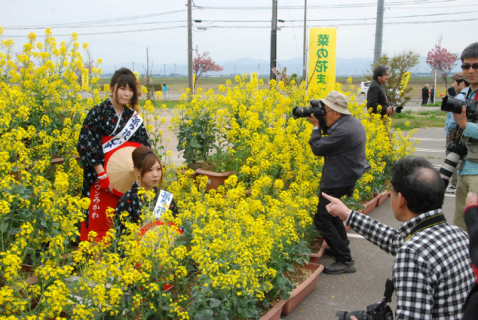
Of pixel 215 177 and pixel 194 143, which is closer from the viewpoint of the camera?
pixel 215 177

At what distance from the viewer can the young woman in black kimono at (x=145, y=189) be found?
3.19 metres

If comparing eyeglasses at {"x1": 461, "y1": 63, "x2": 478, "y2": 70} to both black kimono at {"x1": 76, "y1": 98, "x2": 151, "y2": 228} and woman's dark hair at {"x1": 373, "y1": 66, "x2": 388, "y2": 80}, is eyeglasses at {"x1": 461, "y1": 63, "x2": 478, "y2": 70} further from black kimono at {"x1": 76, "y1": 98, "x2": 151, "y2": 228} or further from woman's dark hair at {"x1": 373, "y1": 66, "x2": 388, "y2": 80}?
woman's dark hair at {"x1": 373, "y1": 66, "x2": 388, "y2": 80}

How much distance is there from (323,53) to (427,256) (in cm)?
1257

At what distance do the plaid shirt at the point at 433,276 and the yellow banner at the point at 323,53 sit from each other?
11.9 m

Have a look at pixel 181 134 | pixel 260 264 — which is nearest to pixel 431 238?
pixel 260 264

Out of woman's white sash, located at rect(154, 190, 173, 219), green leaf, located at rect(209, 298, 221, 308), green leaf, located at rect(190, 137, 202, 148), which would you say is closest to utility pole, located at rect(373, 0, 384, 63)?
green leaf, located at rect(190, 137, 202, 148)

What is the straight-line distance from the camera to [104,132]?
12.8 ft

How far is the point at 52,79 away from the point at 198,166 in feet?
7.46

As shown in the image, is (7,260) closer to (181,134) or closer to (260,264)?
(260,264)

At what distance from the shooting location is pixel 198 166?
20.0ft

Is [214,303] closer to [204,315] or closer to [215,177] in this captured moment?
[204,315]

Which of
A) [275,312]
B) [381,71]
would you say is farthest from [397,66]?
[275,312]

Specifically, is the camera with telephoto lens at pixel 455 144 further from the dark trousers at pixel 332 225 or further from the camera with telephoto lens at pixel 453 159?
the dark trousers at pixel 332 225

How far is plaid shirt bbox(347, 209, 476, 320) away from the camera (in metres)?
1.82
